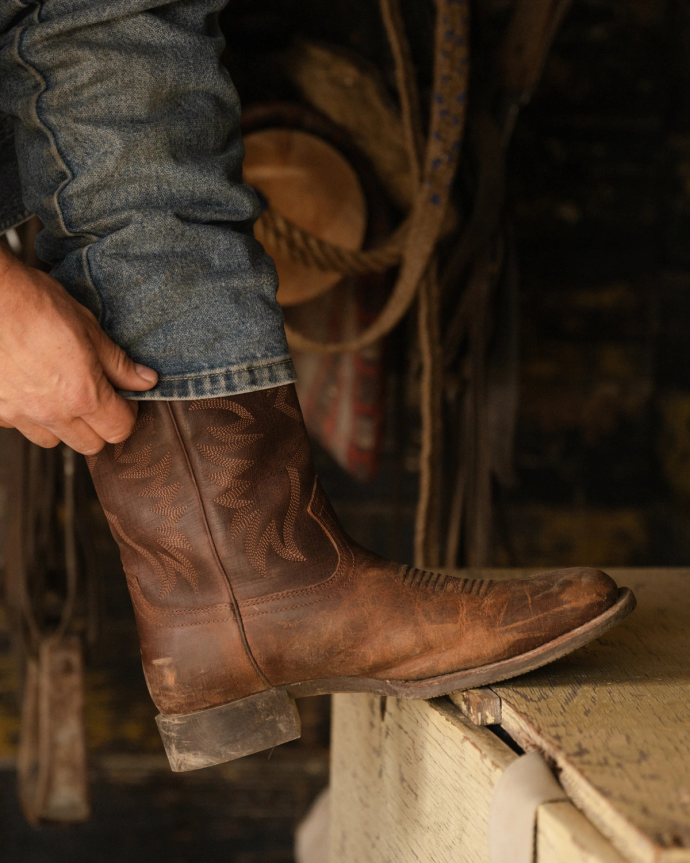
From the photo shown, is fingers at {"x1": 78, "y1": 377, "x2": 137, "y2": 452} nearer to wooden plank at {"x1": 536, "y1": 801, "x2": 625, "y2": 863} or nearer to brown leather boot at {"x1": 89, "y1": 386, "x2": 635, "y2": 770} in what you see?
brown leather boot at {"x1": 89, "y1": 386, "x2": 635, "y2": 770}

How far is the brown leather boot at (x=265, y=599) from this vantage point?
621 mm

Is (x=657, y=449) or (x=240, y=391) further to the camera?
(x=657, y=449)

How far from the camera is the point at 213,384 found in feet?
1.95

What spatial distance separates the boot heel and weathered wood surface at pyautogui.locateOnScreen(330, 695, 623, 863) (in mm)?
117

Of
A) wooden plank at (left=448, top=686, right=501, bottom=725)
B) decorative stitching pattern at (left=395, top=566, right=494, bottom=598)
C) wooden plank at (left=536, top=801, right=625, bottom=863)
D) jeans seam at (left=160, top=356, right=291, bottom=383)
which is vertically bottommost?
wooden plank at (left=448, top=686, right=501, bottom=725)

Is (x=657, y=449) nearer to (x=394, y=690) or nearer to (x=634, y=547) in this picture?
(x=634, y=547)

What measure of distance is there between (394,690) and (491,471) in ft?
2.38

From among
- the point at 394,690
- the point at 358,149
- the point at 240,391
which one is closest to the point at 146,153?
the point at 240,391

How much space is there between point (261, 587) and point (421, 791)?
228 millimetres

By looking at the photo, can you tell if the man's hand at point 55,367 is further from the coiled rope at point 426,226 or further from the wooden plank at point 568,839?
the coiled rope at point 426,226

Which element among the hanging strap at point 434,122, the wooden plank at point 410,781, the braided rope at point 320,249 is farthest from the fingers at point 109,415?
the hanging strap at point 434,122

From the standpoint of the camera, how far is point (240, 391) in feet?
1.98

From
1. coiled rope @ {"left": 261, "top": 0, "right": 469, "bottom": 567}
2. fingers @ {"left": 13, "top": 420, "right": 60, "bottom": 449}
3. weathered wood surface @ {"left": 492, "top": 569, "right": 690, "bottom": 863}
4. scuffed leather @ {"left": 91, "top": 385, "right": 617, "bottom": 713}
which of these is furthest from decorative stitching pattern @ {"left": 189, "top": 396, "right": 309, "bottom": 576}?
coiled rope @ {"left": 261, "top": 0, "right": 469, "bottom": 567}

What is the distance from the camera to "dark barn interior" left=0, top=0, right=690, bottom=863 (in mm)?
1656
